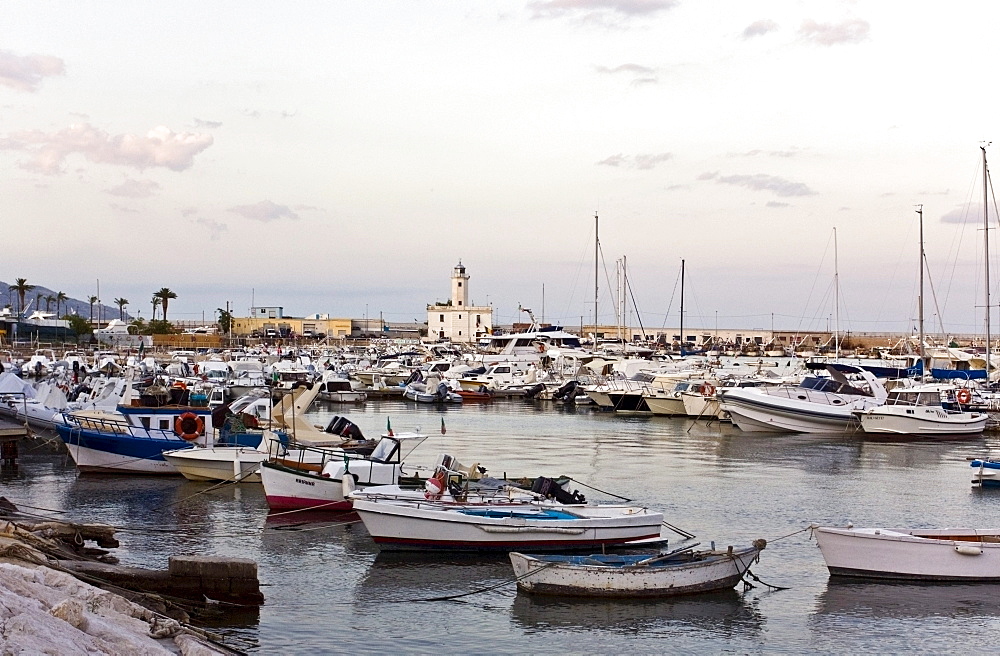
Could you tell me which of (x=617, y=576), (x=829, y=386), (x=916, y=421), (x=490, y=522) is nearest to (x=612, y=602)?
(x=617, y=576)

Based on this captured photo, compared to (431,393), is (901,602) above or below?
below

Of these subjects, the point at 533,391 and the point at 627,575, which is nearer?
the point at 627,575

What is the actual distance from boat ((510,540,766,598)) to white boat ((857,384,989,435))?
1251 inches

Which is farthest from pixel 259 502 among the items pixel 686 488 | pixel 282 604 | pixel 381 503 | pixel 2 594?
pixel 2 594

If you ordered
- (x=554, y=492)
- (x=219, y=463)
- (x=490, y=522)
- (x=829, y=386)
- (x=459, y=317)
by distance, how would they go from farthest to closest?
1. (x=459, y=317)
2. (x=829, y=386)
3. (x=219, y=463)
4. (x=554, y=492)
5. (x=490, y=522)

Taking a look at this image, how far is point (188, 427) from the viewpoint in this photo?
3494 centimetres

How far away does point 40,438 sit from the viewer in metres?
42.9

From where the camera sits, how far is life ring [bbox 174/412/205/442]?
34844 millimetres

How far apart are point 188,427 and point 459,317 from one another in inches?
4410

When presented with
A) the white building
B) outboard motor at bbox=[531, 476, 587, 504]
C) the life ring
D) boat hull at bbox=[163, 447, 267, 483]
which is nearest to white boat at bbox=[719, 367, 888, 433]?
the life ring

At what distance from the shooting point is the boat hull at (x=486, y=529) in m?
21.4

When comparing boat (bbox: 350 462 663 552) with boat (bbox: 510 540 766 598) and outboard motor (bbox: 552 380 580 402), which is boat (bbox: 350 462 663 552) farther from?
Answer: outboard motor (bbox: 552 380 580 402)

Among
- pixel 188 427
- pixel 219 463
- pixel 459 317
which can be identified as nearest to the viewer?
pixel 219 463

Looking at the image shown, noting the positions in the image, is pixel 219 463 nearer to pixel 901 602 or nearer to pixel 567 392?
pixel 901 602
